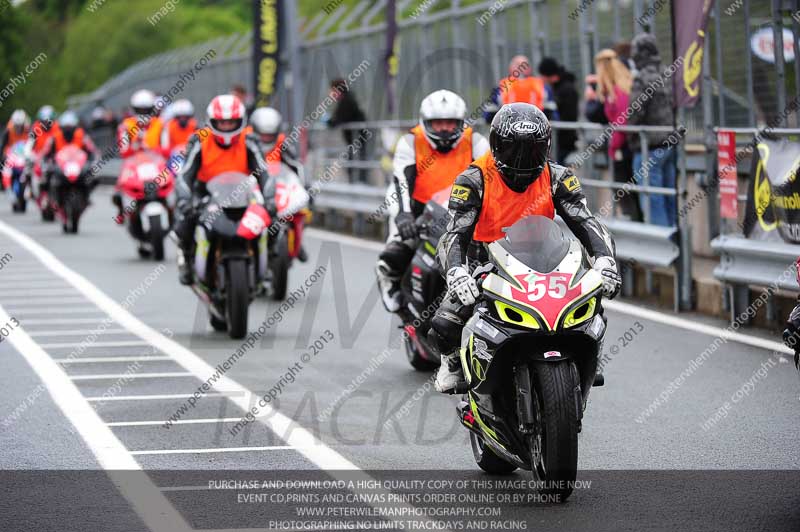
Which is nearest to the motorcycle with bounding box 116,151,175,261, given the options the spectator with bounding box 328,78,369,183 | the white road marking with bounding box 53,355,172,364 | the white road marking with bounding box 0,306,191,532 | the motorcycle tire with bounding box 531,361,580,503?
the spectator with bounding box 328,78,369,183

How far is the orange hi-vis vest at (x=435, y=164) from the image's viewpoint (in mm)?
11406

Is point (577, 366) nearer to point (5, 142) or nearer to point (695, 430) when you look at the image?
point (695, 430)

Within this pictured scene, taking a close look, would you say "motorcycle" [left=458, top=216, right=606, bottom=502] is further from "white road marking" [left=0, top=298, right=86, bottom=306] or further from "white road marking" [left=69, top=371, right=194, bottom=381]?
"white road marking" [left=0, top=298, right=86, bottom=306]

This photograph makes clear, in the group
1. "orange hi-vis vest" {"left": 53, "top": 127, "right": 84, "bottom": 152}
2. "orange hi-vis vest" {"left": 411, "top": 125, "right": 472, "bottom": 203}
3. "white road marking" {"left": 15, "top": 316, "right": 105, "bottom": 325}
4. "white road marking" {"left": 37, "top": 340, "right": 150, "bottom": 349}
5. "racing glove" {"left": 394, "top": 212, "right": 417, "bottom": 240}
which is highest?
"orange hi-vis vest" {"left": 53, "top": 127, "right": 84, "bottom": 152}

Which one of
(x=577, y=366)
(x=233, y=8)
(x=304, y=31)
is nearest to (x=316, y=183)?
(x=304, y=31)

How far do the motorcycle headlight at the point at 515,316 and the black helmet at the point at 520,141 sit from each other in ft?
2.38

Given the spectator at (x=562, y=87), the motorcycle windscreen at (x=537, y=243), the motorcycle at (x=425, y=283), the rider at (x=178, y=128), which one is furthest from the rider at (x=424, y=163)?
the rider at (x=178, y=128)

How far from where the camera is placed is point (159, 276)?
18.7 meters

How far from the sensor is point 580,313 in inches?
285

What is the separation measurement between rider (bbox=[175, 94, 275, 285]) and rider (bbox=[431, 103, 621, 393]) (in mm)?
5842

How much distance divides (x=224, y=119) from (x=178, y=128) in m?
8.22

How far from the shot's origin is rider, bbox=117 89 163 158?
20.7 metres

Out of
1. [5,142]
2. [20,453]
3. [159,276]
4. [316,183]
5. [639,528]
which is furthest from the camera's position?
[5,142]

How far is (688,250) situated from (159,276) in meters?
6.66
